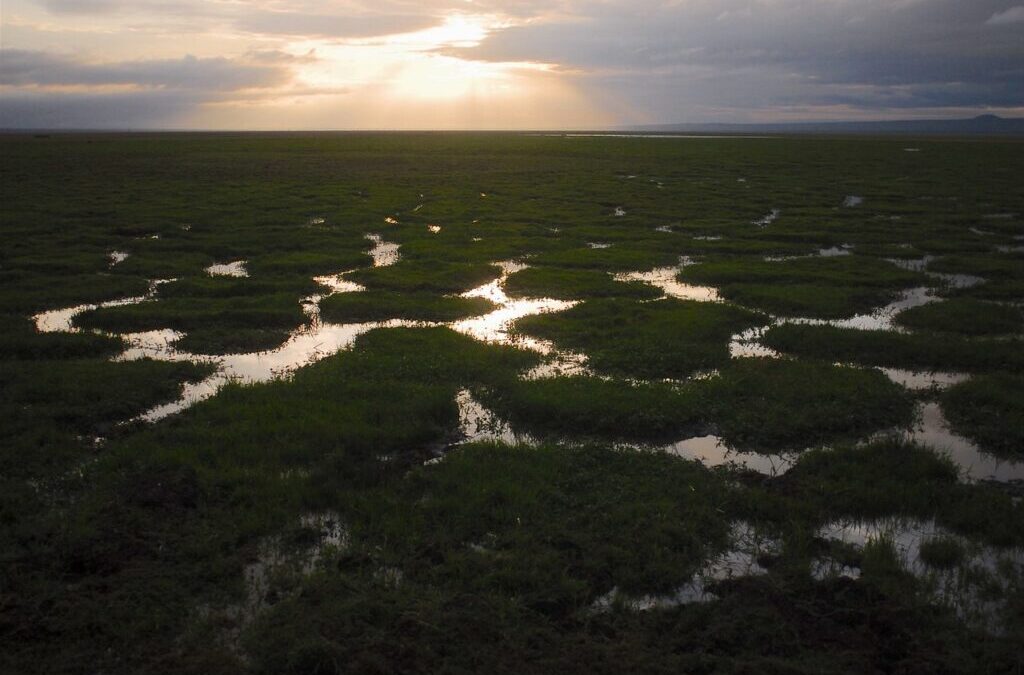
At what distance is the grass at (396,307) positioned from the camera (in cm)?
1529

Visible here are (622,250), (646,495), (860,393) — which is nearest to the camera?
(646,495)

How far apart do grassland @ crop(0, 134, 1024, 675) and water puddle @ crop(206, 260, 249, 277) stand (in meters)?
0.70

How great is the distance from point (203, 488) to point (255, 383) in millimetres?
3352

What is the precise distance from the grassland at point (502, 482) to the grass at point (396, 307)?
9 cm

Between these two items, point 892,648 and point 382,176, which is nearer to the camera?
point 892,648

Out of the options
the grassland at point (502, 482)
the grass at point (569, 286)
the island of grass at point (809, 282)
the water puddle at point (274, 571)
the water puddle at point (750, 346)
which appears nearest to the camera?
the grassland at point (502, 482)

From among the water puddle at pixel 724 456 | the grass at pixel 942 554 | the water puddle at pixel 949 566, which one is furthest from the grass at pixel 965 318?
the grass at pixel 942 554

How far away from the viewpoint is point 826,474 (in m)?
8.06

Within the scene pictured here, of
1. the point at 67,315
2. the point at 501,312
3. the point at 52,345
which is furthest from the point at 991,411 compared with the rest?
the point at 67,315

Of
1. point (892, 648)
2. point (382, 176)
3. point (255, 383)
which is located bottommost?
point (892, 648)

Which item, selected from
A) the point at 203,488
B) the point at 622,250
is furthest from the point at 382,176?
the point at 203,488

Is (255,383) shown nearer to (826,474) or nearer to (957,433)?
(826,474)

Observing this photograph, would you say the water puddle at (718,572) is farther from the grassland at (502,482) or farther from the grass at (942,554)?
the grass at (942,554)

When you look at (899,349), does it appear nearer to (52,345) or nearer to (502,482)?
(502,482)
